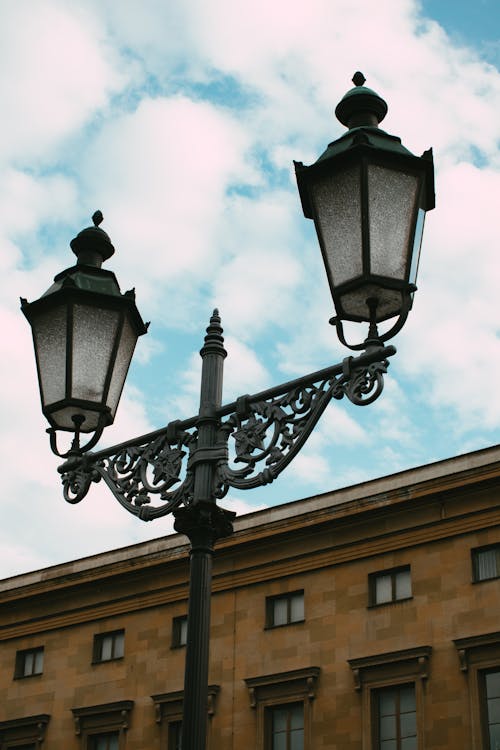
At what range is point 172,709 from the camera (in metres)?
30.8

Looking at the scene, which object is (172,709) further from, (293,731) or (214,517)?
(214,517)

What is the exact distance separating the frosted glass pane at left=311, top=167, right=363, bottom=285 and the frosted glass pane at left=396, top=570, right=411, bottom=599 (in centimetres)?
2226

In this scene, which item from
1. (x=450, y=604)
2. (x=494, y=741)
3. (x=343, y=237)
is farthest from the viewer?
(x=450, y=604)

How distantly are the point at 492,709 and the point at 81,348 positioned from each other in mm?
20365

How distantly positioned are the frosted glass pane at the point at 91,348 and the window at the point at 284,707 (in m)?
22.0

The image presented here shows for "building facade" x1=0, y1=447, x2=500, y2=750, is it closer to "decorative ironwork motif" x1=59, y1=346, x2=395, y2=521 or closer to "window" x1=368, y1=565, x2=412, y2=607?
"window" x1=368, y1=565, x2=412, y2=607

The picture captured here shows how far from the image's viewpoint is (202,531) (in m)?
6.95

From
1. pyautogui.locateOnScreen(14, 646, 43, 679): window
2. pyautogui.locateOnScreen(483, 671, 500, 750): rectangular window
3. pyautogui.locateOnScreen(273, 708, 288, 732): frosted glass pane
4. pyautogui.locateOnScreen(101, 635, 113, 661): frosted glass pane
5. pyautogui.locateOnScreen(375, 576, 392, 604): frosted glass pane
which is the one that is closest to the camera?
pyautogui.locateOnScreen(483, 671, 500, 750): rectangular window

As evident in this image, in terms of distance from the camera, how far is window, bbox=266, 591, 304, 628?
1175 inches

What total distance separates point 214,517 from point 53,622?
28926 millimetres

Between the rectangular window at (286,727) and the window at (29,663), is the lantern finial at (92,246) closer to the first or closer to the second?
the rectangular window at (286,727)

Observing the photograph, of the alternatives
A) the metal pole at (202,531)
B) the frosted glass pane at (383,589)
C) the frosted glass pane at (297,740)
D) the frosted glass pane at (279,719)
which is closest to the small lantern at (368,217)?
the metal pole at (202,531)

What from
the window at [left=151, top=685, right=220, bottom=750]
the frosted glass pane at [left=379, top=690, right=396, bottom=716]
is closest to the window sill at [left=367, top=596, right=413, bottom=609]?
the frosted glass pane at [left=379, top=690, right=396, bottom=716]

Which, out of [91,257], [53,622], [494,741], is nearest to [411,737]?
[494,741]
